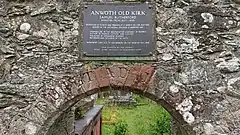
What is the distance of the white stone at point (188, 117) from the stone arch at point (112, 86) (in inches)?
0.7

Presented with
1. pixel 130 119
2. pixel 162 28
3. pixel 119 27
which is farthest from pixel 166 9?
pixel 130 119

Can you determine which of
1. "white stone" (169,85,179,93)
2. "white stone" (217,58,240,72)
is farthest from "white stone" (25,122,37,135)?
"white stone" (217,58,240,72)

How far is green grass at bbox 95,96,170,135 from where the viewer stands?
12.0m

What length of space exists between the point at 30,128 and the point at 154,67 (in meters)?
1.20

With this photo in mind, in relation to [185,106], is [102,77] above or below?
above

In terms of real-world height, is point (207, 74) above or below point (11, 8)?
below

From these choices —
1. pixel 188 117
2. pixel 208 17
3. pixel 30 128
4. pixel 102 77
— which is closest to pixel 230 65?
pixel 208 17

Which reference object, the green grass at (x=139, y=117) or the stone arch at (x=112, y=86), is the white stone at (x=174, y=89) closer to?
the stone arch at (x=112, y=86)

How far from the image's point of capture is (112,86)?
4398 millimetres

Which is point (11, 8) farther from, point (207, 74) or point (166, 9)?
point (207, 74)

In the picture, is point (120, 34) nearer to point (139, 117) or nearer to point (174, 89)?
point (174, 89)

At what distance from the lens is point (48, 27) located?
4457 mm

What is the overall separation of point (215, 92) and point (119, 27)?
3.28 ft

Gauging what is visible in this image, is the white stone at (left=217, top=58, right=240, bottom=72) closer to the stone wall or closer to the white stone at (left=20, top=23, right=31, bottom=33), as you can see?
the stone wall
